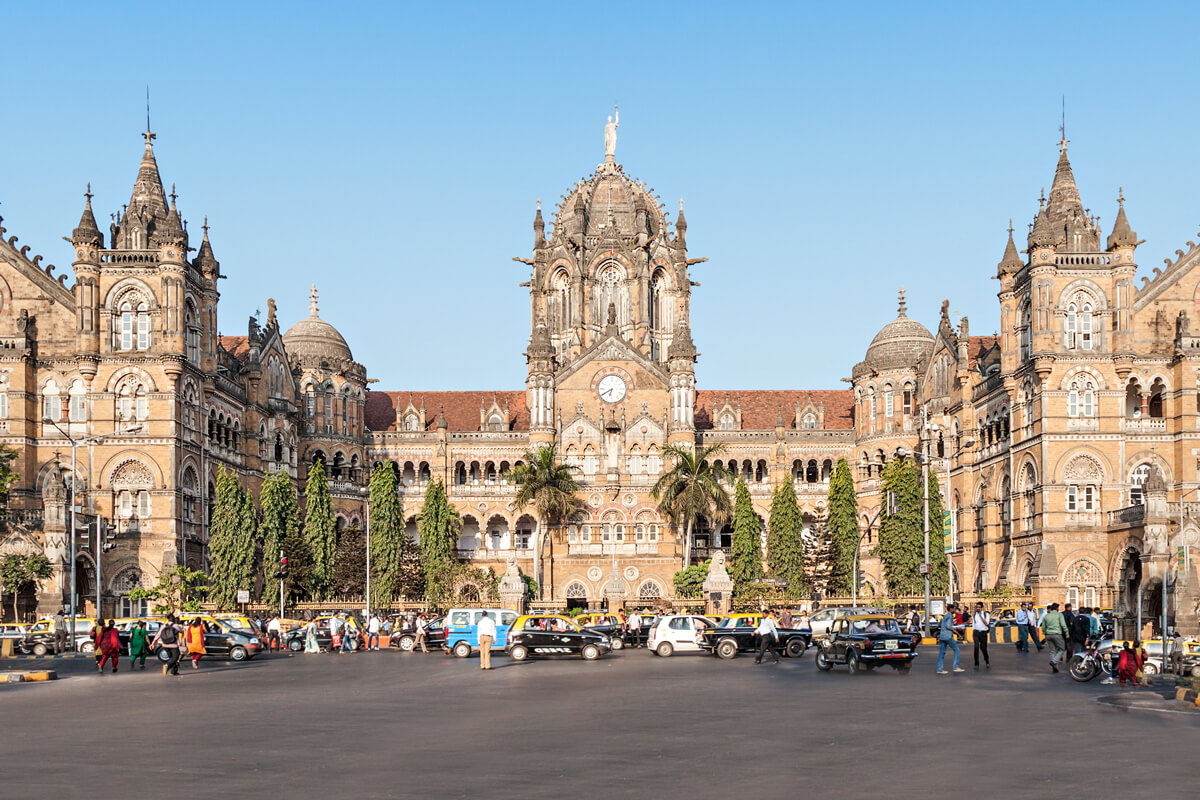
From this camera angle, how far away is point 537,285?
356 ft

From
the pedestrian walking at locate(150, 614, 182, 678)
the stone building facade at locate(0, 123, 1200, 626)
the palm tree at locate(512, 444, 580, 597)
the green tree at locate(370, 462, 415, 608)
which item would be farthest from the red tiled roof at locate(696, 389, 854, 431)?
the pedestrian walking at locate(150, 614, 182, 678)

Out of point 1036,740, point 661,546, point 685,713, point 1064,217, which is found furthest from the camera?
point 661,546

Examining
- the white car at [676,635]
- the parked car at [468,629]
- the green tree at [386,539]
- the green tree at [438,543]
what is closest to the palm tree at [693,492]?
the green tree at [438,543]

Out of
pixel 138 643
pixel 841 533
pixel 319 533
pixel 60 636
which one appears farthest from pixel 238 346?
pixel 138 643

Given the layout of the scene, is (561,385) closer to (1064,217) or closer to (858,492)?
(858,492)

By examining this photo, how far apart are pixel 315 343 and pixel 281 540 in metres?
23.1

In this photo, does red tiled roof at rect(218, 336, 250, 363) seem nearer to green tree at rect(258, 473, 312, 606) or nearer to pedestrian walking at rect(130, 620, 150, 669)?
green tree at rect(258, 473, 312, 606)

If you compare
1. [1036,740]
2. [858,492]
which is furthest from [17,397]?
[1036,740]

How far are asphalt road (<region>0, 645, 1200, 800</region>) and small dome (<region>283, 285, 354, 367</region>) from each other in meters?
62.5

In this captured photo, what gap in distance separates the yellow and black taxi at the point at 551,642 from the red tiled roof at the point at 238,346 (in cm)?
4582

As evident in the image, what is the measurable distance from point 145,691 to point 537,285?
75.3 metres

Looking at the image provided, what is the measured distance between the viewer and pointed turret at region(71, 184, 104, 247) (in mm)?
76250

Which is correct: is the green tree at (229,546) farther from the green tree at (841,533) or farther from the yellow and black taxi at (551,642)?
the green tree at (841,533)

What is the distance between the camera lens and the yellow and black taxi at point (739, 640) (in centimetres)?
5205
